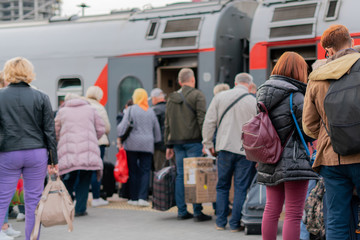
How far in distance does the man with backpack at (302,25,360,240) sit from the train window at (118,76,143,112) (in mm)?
5703

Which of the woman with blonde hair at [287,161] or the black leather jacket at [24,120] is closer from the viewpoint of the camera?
the woman with blonde hair at [287,161]

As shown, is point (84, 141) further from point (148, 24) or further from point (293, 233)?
point (293, 233)

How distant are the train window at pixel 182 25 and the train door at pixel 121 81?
59 centimetres

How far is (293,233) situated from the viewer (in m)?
4.54

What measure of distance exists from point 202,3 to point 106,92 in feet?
7.30

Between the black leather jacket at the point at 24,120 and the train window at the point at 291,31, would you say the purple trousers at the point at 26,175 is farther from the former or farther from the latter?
A: the train window at the point at 291,31

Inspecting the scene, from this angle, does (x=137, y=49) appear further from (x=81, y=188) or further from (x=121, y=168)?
(x=81, y=188)

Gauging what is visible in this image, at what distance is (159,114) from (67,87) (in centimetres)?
220

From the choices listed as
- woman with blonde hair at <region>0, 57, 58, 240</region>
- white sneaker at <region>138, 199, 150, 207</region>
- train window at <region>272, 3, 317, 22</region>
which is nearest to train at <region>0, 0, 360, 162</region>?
train window at <region>272, 3, 317, 22</region>

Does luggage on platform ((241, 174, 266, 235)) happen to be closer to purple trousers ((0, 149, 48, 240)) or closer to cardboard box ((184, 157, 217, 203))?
cardboard box ((184, 157, 217, 203))

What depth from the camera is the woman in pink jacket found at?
25.0ft

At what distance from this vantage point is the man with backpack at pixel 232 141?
6.50 metres

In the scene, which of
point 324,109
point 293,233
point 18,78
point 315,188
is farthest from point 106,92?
point 324,109

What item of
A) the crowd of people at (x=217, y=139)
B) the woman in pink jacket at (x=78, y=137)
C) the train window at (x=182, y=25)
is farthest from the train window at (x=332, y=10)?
the woman in pink jacket at (x=78, y=137)
